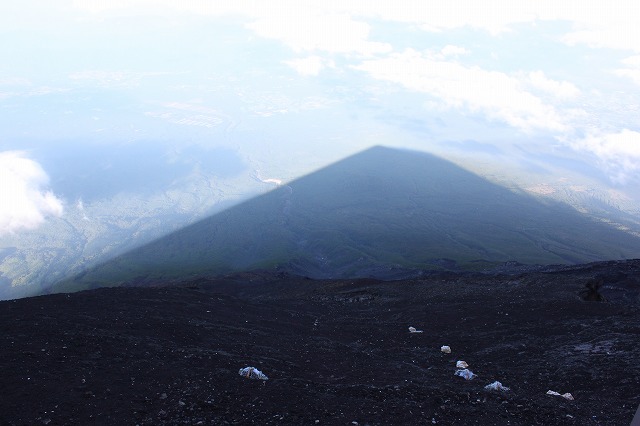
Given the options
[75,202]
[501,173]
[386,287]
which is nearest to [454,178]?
[501,173]

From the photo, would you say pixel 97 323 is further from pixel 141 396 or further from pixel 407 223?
pixel 407 223

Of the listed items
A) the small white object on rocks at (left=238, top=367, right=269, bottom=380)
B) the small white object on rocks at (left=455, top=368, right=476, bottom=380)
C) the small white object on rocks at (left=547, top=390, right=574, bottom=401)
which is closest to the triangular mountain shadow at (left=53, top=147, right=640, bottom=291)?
the small white object on rocks at (left=455, top=368, right=476, bottom=380)

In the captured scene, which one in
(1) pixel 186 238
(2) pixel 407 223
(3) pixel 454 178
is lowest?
(1) pixel 186 238

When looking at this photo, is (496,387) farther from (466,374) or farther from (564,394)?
(564,394)

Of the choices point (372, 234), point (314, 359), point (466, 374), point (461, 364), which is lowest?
point (372, 234)

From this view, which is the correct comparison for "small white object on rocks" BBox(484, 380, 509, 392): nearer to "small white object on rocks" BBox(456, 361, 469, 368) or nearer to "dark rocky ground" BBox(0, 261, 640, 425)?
"dark rocky ground" BBox(0, 261, 640, 425)

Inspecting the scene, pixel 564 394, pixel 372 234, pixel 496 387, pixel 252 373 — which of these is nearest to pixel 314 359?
pixel 252 373
